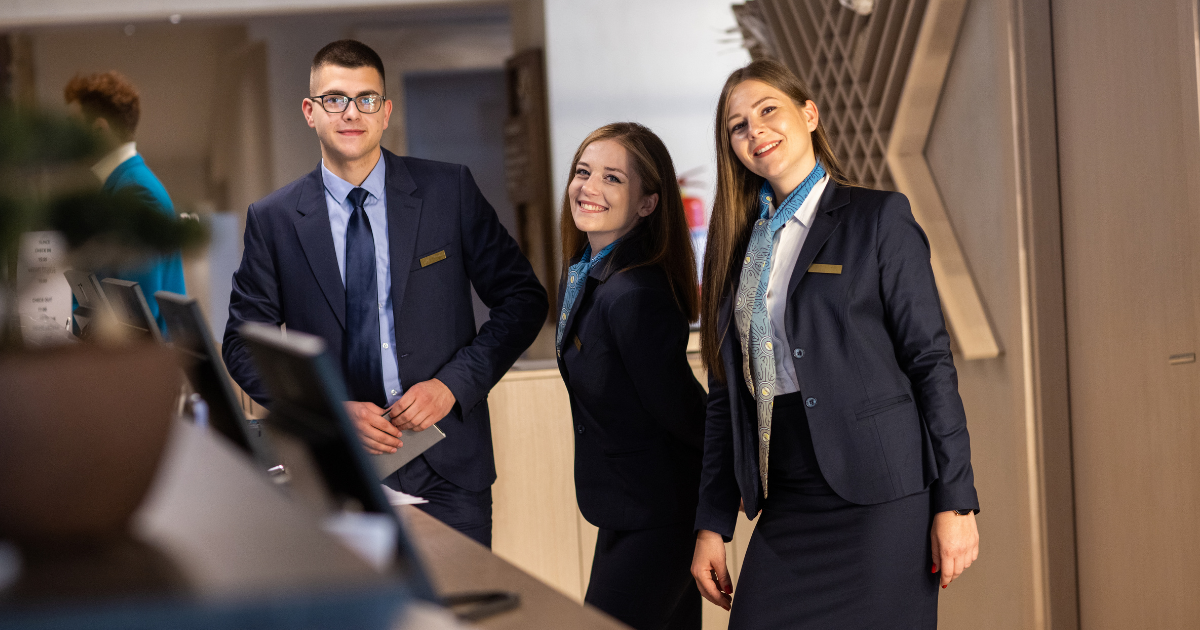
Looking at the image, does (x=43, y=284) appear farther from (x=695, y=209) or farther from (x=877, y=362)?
(x=695, y=209)

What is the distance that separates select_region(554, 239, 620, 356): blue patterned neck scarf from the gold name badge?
0.96ft

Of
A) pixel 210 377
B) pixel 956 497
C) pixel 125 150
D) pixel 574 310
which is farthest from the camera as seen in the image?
pixel 125 150

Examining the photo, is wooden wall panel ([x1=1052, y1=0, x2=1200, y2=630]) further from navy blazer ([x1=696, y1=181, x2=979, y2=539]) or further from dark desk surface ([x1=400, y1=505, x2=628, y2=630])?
dark desk surface ([x1=400, y1=505, x2=628, y2=630])

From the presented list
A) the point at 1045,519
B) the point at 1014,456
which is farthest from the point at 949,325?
the point at 1045,519

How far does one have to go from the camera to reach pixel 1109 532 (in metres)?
2.75

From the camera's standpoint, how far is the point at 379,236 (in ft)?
7.91

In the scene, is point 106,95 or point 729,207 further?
point 106,95

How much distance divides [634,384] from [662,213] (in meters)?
0.43

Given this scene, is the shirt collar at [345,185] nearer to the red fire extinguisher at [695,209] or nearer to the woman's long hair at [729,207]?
the woman's long hair at [729,207]

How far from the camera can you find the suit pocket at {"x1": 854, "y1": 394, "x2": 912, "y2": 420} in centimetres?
185

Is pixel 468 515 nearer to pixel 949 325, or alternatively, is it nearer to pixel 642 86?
pixel 949 325

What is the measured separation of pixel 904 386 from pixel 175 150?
5.68m

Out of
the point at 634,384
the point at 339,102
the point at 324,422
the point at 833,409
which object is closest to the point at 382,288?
the point at 339,102

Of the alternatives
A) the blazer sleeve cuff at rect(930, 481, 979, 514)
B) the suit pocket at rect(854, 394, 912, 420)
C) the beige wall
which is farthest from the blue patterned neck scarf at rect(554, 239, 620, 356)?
the beige wall
